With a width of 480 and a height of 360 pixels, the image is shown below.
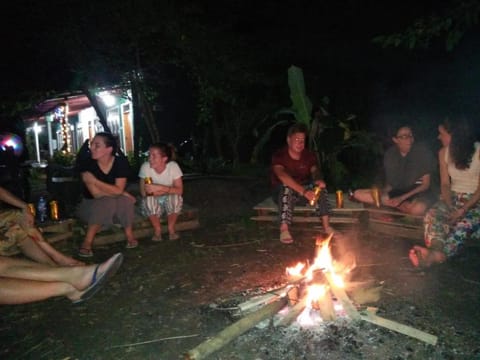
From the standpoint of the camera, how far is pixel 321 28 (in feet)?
35.4

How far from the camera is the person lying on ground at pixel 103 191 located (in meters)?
5.17

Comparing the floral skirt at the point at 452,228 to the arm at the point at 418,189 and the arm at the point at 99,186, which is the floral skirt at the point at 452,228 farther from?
the arm at the point at 99,186

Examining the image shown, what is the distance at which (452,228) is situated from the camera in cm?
441

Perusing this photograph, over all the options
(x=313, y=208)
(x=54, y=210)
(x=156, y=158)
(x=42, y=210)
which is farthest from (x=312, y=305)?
(x=42, y=210)

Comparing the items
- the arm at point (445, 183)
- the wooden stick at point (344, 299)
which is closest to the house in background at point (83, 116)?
the arm at point (445, 183)

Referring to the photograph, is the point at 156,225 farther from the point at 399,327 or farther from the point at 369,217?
the point at 399,327

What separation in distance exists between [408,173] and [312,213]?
1.46 m

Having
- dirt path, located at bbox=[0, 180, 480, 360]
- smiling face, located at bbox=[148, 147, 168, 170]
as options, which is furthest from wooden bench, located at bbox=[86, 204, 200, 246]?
smiling face, located at bbox=[148, 147, 168, 170]

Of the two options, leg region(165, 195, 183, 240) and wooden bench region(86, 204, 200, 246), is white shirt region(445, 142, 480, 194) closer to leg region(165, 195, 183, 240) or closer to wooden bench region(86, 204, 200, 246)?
leg region(165, 195, 183, 240)

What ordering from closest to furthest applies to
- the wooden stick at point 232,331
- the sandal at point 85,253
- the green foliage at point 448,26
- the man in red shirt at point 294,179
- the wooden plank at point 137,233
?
the wooden stick at point 232,331 < the green foliage at point 448,26 < the sandal at point 85,253 < the man in red shirt at point 294,179 < the wooden plank at point 137,233

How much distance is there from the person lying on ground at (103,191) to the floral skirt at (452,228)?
142 inches

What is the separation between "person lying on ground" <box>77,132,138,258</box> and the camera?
5.17 metres

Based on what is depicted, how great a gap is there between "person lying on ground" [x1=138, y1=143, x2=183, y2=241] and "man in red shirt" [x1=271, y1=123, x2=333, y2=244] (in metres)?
1.38

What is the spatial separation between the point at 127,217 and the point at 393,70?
22.8ft
